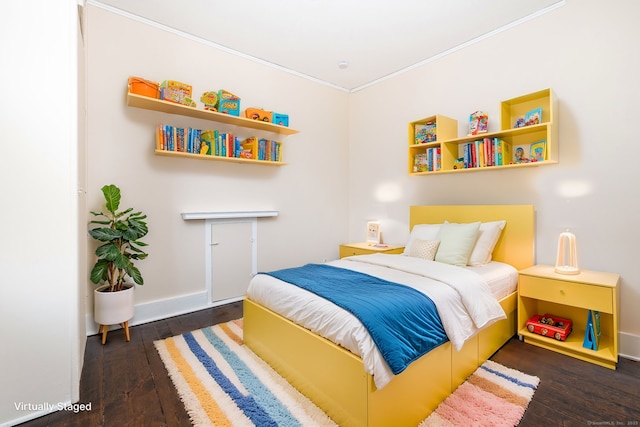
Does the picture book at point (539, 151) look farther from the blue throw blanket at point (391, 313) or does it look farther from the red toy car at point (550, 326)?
the blue throw blanket at point (391, 313)

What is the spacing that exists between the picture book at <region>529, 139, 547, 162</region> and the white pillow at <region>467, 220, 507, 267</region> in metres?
0.59

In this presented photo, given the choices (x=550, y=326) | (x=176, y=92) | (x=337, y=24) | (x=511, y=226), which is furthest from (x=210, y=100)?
(x=550, y=326)

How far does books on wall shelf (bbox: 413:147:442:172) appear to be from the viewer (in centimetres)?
313

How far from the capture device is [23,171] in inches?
60.0

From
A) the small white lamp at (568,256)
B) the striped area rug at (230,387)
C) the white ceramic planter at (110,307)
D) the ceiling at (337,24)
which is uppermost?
the ceiling at (337,24)

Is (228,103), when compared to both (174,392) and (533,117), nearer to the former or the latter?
(174,392)

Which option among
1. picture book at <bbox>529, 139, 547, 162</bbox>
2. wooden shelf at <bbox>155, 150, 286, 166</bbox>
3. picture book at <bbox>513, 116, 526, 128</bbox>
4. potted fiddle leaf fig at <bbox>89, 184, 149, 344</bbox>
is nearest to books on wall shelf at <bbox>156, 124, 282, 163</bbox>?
wooden shelf at <bbox>155, 150, 286, 166</bbox>

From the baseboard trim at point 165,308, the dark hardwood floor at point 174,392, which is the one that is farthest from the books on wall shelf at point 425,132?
the baseboard trim at point 165,308

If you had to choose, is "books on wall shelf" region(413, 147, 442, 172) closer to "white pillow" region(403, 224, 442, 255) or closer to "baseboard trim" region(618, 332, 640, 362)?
"white pillow" region(403, 224, 442, 255)

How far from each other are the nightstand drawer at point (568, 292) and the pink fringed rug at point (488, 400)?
618 mm

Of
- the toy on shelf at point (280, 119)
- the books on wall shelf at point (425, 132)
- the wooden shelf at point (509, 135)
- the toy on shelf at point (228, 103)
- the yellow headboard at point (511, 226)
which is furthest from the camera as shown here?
the toy on shelf at point (280, 119)

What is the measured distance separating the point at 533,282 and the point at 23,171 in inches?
128

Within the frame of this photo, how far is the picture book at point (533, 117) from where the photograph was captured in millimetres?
2494

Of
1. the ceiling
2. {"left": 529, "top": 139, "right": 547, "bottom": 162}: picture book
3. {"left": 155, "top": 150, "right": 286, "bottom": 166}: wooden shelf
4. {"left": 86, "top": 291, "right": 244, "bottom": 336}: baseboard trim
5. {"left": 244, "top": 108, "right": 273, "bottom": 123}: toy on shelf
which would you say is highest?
the ceiling
